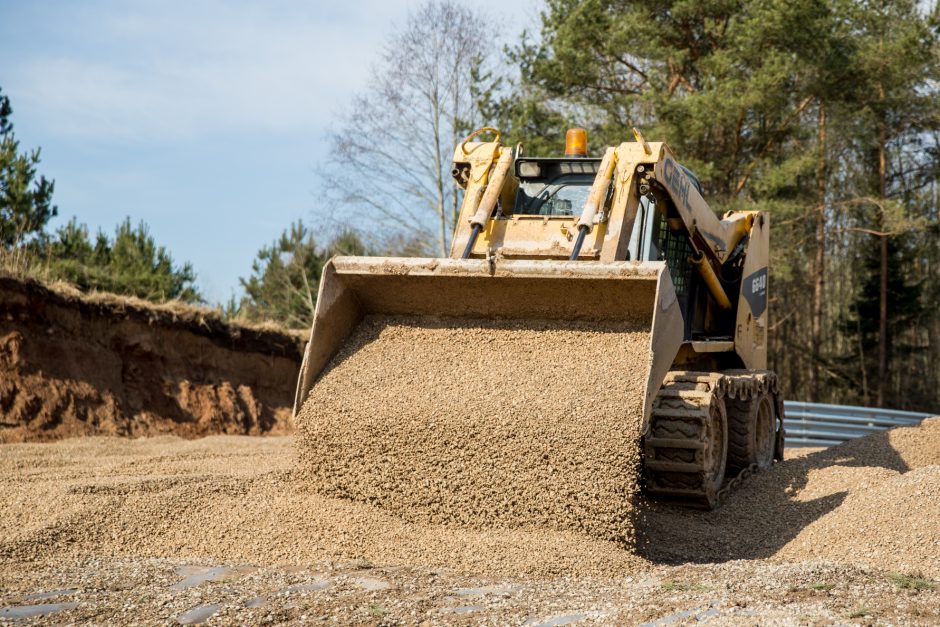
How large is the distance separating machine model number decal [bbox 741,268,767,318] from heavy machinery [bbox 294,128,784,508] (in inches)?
14.3

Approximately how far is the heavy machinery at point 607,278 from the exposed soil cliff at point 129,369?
6.12m

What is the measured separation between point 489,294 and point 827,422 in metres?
7.86

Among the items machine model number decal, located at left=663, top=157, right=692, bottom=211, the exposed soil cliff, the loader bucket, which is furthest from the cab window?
the exposed soil cliff

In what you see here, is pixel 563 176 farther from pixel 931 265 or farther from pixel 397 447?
pixel 931 265

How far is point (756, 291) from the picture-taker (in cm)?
942

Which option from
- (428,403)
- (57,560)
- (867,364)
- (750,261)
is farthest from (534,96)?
(57,560)

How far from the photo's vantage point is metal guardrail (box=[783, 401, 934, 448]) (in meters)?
12.7

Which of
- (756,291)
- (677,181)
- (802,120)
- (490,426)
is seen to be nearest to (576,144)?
(677,181)

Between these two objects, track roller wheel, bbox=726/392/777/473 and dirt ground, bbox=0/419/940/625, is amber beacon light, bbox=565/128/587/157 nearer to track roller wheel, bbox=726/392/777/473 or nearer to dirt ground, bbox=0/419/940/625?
track roller wheel, bbox=726/392/777/473

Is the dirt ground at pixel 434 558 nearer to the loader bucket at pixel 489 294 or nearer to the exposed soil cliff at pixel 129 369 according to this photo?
the loader bucket at pixel 489 294

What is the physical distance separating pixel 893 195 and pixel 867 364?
3574mm

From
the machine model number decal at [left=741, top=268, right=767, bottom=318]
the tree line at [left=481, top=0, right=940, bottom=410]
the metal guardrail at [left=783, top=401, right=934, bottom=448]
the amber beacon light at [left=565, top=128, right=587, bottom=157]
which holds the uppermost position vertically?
the tree line at [left=481, top=0, right=940, bottom=410]

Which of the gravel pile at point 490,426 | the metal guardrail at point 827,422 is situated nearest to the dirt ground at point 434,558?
the gravel pile at point 490,426

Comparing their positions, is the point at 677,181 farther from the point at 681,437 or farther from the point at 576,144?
the point at 681,437
